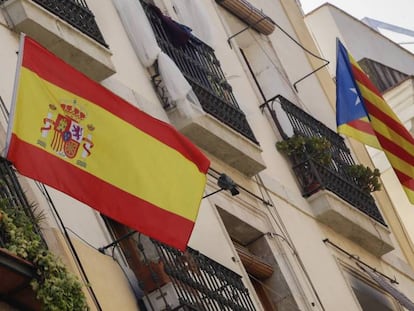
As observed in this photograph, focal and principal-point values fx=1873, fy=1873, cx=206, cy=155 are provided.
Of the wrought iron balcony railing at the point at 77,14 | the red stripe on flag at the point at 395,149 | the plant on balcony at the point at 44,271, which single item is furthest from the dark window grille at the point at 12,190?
the red stripe on flag at the point at 395,149

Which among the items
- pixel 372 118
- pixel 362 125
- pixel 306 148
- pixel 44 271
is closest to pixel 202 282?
pixel 44 271

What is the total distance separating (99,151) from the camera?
13.6 metres

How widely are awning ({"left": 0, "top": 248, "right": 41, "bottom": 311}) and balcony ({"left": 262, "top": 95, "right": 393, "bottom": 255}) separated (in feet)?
26.9

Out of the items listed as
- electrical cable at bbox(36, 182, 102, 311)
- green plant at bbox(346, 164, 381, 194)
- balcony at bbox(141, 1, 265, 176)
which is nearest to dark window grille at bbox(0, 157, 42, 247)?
electrical cable at bbox(36, 182, 102, 311)

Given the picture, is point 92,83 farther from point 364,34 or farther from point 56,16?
point 364,34

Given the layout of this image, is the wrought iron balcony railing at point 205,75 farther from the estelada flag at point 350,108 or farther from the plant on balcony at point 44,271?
the plant on balcony at point 44,271

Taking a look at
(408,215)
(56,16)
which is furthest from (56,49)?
(408,215)

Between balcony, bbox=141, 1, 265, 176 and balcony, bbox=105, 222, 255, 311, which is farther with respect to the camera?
balcony, bbox=141, 1, 265, 176

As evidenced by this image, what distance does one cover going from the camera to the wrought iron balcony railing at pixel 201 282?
15117 millimetres

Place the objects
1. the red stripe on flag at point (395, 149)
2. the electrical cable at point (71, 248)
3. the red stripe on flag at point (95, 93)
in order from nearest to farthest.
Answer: the red stripe on flag at point (95, 93), the electrical cable at point (71, 248), the red stripe on flag at point (395, 149)

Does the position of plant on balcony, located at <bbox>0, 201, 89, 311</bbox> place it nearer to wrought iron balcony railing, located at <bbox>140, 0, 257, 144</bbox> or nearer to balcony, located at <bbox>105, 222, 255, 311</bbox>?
balcony, located at <bbox>105, 222, 255, 311</bbox>

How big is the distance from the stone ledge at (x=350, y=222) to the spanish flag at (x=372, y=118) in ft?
2.92

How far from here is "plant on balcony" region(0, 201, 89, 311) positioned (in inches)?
500

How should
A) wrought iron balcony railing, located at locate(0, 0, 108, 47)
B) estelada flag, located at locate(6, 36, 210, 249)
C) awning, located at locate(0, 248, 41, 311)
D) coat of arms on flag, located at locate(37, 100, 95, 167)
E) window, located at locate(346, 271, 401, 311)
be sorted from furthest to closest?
1. window, located at locate(346, 271, 401, 311)
2. wrought iron balcony railing, located at locate(0, 0, 108, 47)
3. coat of arms on flag, located at locate(37, 100, 95, 167)
4. estelada flag, located at locate(6, 36, 210, 249)
5. awning, located at locate(0, 248, 41, 311)
